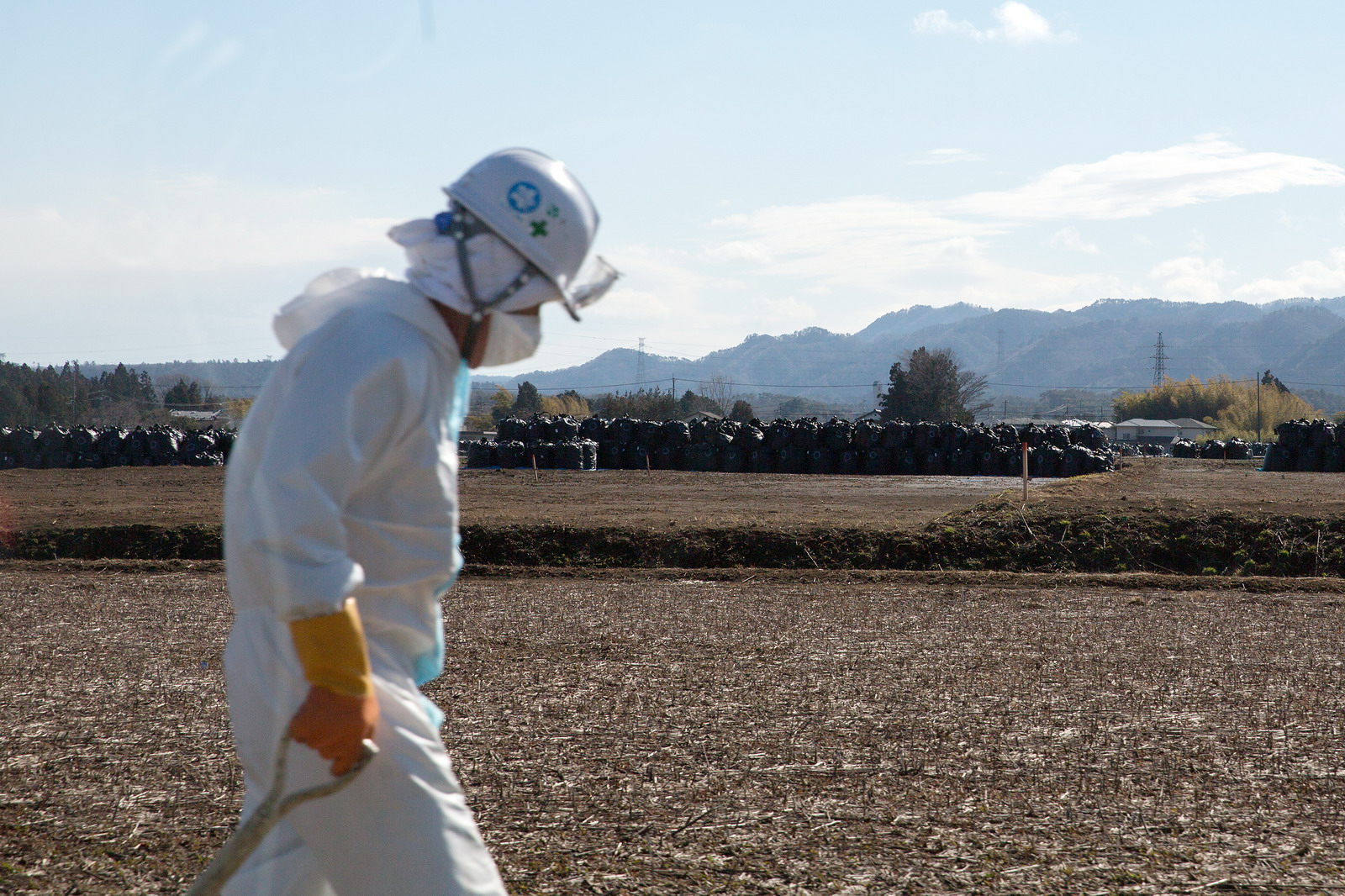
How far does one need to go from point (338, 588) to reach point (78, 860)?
9.55ft

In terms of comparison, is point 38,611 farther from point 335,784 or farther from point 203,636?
point 335,784

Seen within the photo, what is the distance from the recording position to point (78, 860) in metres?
4.07

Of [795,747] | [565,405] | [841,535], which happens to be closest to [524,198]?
[795,747]

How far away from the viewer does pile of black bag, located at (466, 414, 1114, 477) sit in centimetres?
3359

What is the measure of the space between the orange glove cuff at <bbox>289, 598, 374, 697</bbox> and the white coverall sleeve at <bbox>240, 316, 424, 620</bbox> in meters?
0.03

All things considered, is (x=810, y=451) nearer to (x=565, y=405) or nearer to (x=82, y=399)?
(x=565, y=405)

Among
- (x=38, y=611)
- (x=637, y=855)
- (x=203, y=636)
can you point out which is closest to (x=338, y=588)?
(x=637, y=855)

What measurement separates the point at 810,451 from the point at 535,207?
32.6 metres

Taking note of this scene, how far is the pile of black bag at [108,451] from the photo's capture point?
119ft

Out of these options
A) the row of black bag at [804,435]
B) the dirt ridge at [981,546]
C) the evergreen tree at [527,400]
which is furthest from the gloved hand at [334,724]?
the evergreen tree at [527,400]

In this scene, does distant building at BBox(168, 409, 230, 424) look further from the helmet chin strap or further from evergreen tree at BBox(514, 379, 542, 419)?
the helmet chin strap

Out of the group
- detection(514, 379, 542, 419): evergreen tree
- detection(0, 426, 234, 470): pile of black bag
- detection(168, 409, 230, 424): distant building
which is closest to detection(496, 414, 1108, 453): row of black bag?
detection(0, 426, 234, 470): pile of black bag

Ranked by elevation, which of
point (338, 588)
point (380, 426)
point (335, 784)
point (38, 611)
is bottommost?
point (38, 611)

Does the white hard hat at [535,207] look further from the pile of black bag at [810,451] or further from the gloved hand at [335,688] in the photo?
the pile of black bag at [810,451]
